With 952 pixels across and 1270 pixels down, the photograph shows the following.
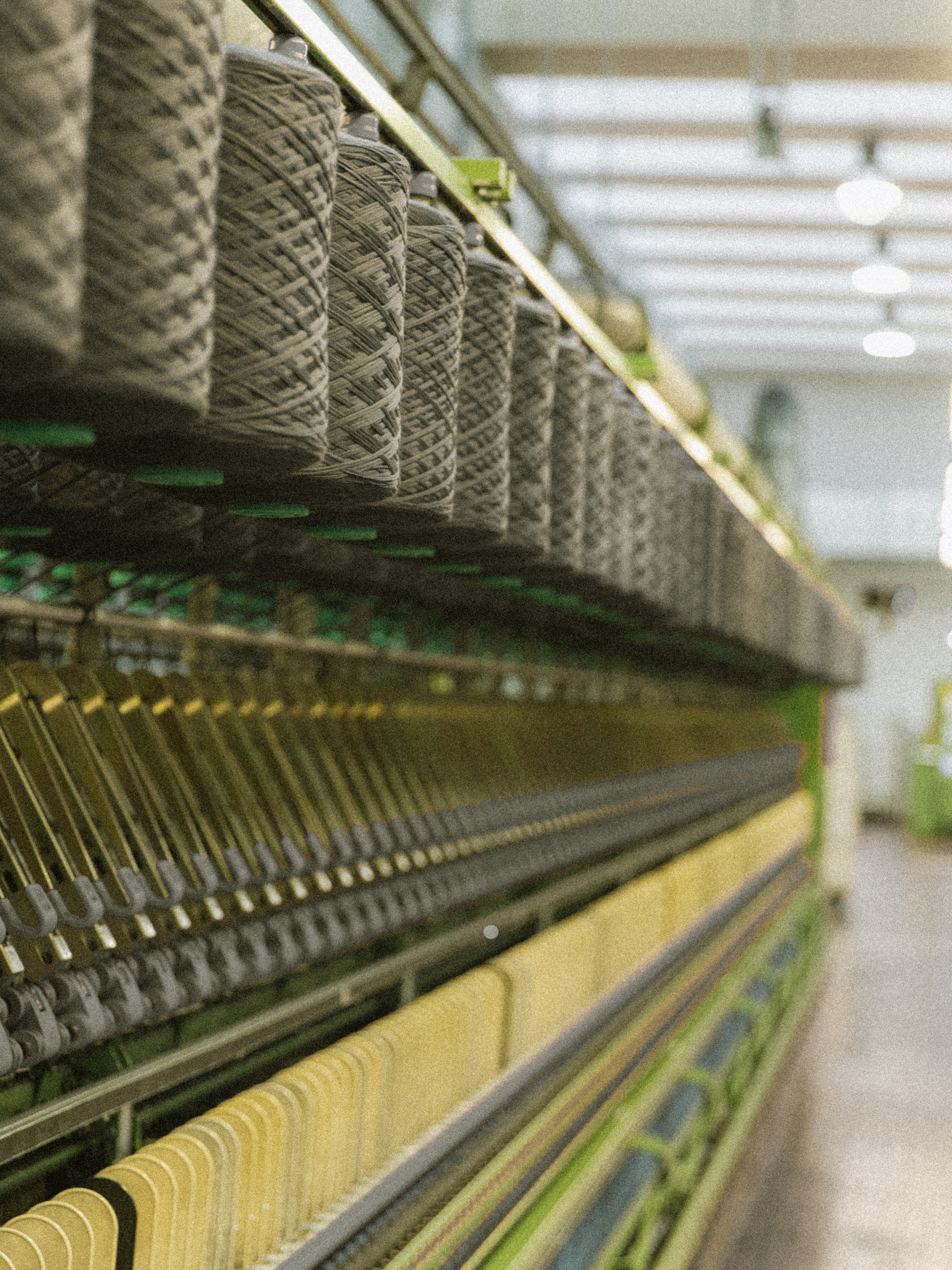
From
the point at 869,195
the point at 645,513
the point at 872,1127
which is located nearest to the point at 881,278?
the point at 869,195

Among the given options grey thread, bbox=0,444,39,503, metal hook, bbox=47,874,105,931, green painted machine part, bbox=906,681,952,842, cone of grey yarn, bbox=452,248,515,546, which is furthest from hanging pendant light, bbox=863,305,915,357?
metal hook, bbox=47,874,105,931

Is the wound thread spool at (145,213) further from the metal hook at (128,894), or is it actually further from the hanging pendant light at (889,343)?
the hanging pendant light at (889,343)

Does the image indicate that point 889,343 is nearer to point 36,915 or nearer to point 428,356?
point 428,356

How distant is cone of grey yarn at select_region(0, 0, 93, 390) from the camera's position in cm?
86

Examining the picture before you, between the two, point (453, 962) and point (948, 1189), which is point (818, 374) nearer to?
point (948, 1189)

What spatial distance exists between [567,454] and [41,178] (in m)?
1.64

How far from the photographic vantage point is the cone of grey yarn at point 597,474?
8.73 feet

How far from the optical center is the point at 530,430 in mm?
2211

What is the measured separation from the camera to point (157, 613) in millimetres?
2994

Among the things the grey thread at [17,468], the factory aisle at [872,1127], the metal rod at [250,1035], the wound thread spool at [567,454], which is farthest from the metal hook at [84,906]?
the factory aisle at [872,1127]

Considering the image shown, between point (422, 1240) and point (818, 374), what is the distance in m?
19.0

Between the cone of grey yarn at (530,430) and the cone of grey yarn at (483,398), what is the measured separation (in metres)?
0.18

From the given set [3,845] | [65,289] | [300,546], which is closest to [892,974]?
[300,546]

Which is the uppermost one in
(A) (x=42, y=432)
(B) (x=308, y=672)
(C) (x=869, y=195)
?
(C) (x=869, y=195)
